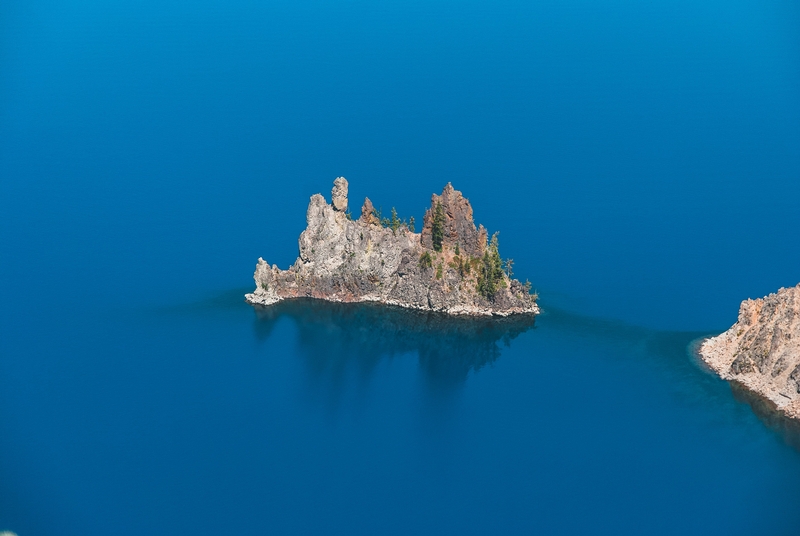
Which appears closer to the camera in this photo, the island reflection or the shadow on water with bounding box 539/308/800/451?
the shadow on water with bounding box 539/308/800/451

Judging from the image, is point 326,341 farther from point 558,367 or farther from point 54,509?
point 54,509

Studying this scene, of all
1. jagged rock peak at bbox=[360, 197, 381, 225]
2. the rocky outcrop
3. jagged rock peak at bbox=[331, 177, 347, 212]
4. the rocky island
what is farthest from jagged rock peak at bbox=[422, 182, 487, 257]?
the rocky outcrop

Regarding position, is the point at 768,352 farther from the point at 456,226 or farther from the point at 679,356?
the point at 456,226

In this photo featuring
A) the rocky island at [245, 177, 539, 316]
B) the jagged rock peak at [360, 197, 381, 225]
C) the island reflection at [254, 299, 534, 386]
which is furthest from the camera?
the jagged rock peak at [360, 197, 381, 225]

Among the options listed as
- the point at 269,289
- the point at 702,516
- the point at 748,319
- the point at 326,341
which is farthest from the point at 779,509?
the point at 269,289

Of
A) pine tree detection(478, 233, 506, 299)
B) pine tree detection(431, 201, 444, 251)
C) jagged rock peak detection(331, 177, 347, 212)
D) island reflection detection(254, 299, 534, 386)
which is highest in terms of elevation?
jagged rock peak detection(331, 177, 347, 212)

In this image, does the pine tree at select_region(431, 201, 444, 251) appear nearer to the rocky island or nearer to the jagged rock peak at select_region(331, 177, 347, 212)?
the rocky island

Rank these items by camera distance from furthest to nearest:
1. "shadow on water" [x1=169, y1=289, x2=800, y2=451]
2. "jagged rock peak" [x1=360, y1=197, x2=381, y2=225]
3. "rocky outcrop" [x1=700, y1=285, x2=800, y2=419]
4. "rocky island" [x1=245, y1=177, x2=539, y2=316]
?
"jagged rock peak" [x1=360, y1=197, x2=381, y2=225] → "rocky island" [x1=245, y1=177, x2=539, y2=316] → "shadow on water" [x1=169, y1=289, x2=800, y2=451] → "rocky outcrop" [x1=700, y1=285, x2=800, y2=419]
